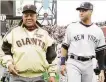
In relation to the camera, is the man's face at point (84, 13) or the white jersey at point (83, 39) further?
the man's face at point (84, 13)

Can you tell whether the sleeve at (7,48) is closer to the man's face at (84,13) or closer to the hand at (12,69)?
the hand at (12,69)

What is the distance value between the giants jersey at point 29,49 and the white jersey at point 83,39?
4.10 ft

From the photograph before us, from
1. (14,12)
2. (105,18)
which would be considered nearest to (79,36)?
(105,18)

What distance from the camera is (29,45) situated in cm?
559

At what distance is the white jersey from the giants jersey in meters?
1.25

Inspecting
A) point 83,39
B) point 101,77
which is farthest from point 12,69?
point 83,39

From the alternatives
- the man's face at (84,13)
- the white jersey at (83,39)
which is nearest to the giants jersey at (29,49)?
the white jersey at (83,39)

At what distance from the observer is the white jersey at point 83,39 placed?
6922 mm

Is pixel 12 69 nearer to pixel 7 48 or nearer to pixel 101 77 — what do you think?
pixel 7 48

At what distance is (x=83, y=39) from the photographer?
695 cm

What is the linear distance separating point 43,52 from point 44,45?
0.11m

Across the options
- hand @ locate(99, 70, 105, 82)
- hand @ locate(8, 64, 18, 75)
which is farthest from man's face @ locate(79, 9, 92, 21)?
hand @ locate(8, 64, 18, 75)

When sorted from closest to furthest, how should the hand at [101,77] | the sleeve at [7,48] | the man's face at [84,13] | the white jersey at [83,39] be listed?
the sleeve at [7,48]
the hand at [101,77]
the white jersey at [83,39]
the man's face at [84,13]

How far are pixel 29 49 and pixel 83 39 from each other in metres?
1.63
